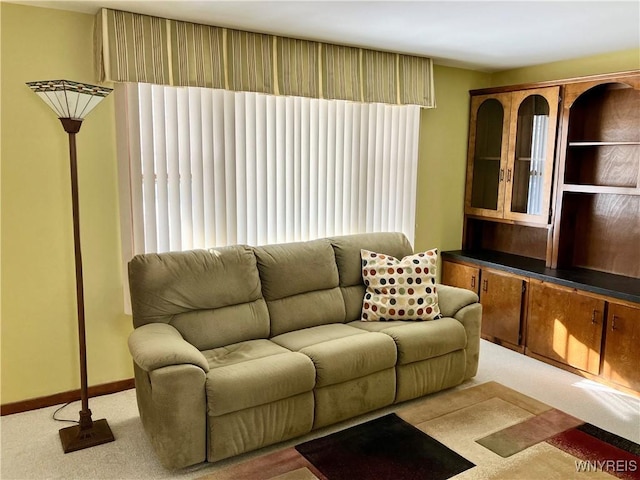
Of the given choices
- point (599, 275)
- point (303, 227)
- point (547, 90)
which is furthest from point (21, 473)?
point (547, 90)

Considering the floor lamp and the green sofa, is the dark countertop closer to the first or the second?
the green sofa

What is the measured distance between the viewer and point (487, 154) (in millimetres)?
4637

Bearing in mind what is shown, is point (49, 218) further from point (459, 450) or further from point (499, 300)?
point (499, 300)

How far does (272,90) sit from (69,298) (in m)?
1.89

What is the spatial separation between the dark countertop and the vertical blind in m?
0.66

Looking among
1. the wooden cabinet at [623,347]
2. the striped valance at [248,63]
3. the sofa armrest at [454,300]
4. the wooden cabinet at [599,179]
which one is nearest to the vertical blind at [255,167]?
the striped valance at [248,63]

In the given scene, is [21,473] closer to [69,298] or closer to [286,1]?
[69,298]

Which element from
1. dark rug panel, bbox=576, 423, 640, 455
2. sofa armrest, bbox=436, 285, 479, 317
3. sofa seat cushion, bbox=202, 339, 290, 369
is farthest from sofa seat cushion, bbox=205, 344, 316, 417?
dark rug panel, bbox=576, 423, 640, 455

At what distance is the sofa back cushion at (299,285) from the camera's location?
132 inches

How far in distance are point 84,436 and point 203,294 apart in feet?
3.21

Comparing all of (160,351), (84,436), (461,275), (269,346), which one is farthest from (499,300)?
(84,436)

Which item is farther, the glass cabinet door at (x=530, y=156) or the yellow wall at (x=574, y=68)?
the glass cabinet door at (x=530, y=156)

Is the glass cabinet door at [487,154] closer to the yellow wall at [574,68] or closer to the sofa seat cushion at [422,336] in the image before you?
the yellow wall at [574,68]

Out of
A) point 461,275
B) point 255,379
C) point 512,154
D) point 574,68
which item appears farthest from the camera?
point 461,275
